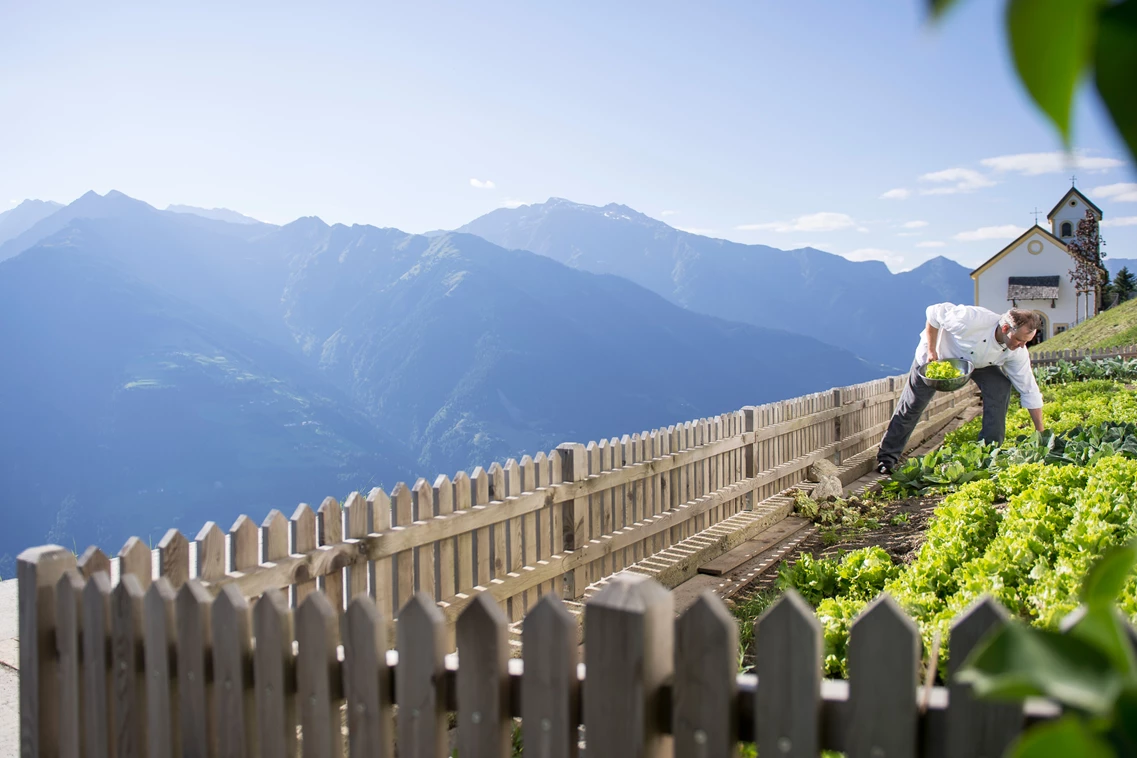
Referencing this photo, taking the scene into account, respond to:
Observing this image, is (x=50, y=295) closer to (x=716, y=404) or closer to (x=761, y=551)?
(x=716, y=404)

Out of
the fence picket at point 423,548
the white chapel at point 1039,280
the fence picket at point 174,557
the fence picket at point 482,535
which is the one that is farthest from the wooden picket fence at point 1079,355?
the white chapel at point 1039,280

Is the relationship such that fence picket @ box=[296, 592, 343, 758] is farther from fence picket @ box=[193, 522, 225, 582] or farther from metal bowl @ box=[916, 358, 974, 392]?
metal bowl @ box=[916, 358, 974, 392]

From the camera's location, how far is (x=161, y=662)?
2.75 meters

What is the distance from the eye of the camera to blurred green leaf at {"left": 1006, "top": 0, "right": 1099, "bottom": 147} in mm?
354

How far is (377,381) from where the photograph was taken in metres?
155

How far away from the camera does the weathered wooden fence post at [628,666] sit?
6.28ft

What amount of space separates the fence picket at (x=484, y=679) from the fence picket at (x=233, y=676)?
820mm

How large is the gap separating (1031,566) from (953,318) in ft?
24.2

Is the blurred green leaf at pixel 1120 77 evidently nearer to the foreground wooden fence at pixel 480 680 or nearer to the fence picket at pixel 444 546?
the foreground wooden fence at pixel 480 680

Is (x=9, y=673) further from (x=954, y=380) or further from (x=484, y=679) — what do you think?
(x=954, y=380)

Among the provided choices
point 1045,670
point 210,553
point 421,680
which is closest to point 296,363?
point 210,553

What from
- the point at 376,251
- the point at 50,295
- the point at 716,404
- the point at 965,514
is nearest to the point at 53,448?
the point at 50,295

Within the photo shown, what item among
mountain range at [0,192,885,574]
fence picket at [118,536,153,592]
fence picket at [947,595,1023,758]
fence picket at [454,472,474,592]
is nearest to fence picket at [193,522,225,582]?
fence picket at [118,536,153,592]

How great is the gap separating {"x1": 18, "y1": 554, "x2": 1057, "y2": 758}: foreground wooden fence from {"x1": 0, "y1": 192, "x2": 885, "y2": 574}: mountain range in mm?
103698
